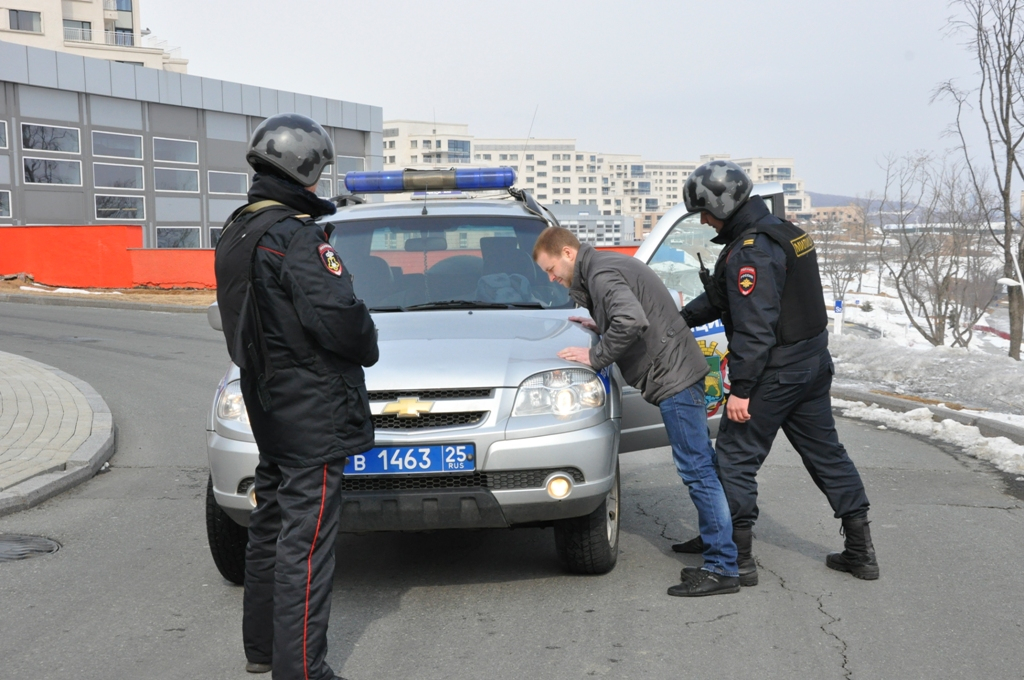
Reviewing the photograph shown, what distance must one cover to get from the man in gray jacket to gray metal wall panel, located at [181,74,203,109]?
3793 cm

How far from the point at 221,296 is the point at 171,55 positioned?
276ft

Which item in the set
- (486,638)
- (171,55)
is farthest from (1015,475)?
(171,55)

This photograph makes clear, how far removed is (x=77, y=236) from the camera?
81.7 ft

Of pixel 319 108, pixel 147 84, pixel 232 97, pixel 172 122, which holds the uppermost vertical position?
pixel 147 84

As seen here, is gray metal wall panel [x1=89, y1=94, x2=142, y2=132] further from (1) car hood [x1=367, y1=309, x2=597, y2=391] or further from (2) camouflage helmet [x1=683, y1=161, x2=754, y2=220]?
(2) camouflage helmet [x1=683, y1=161, x2=754, y2=220]

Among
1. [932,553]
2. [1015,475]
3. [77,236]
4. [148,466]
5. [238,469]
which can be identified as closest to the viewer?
[238,469]

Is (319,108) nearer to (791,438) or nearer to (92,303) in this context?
(92,303)

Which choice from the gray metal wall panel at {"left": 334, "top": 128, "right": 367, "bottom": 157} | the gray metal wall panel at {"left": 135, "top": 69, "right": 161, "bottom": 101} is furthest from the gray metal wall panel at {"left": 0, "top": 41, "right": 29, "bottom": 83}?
the gray metal wall panel at {"left": 334, "top": 128, "right": 367, "bottom": 157}

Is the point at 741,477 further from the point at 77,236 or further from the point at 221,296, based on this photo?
the point at 77,236

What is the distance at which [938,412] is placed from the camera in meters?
9.27

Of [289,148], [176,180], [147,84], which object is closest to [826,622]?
[289,148]

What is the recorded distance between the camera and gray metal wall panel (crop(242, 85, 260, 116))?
41.7m

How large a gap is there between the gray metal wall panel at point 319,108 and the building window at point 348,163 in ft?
6.04

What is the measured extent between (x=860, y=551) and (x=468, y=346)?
2138mm
